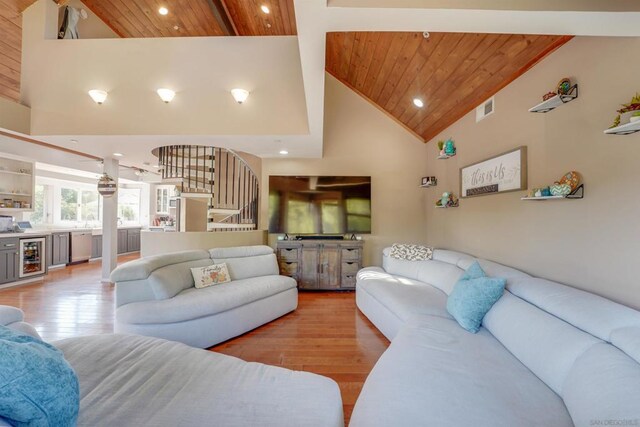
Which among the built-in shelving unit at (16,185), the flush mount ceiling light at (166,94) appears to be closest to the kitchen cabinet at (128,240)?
the built-in shelving unit at (16,185)

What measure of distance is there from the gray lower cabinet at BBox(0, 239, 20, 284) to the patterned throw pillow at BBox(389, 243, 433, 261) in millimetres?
6015

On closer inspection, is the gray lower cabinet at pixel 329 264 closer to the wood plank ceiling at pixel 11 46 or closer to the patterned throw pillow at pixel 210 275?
the patterned throw pillow at pixel 210 275

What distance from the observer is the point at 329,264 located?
4.28m

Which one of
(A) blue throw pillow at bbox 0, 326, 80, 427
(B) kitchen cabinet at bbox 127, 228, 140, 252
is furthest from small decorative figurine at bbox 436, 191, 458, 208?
(B) kitchen cabinet at bbox 127, 228, 140, 252

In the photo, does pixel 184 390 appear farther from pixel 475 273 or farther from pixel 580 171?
pixel 580 171

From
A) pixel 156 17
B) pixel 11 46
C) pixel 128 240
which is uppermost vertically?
pixel 156 17

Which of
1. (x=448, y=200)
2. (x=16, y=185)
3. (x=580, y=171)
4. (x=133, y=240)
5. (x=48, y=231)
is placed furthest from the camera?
(x=133, y=240)

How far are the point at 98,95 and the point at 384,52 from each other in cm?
357

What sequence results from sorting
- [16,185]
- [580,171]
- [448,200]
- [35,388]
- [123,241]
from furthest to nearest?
[123,241] < [16,185] < [448,200] < [580,171] < [35,388]

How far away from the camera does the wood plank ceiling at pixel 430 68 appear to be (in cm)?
236

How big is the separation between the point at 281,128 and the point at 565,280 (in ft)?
10.4

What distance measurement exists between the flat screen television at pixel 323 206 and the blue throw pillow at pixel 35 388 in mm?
3673

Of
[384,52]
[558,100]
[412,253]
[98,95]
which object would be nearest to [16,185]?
[98,95]

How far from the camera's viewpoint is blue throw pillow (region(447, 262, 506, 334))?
6.30ft
